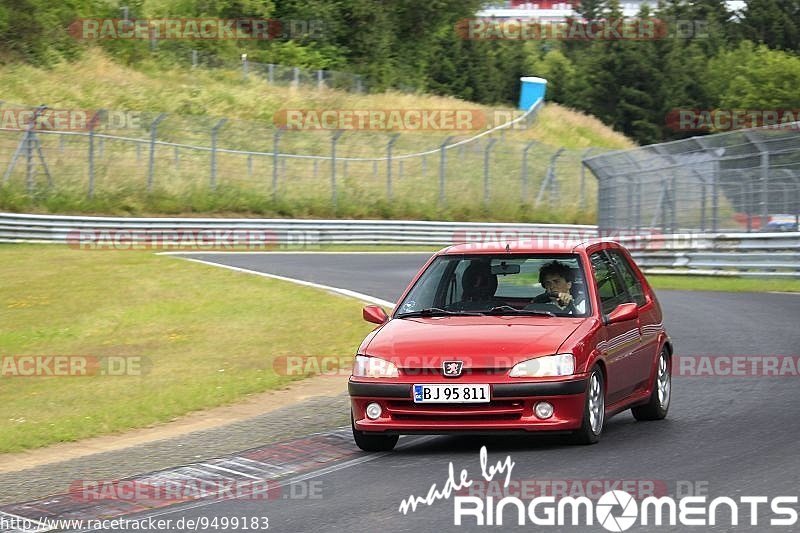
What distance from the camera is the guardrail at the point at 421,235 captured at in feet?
84.3

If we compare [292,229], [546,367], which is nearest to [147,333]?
Answer: [546,367]

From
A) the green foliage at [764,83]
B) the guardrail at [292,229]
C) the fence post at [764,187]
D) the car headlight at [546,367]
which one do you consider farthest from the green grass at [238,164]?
the green foliage at [764,83]

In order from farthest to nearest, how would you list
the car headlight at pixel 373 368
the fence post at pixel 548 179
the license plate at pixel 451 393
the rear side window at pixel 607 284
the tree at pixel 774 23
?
1. the tree at pixel 774 23
2. the fence post at pixel 548 179
3. the rear side window at pixel 607 284
4. the car headlight at pixel 373 368
5. the license plate at pixel 451 393

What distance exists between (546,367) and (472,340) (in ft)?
1.73

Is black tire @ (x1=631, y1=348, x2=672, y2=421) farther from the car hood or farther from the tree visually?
the tree

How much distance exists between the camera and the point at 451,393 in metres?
8.56

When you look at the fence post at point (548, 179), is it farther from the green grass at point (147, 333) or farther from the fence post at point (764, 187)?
the green grass at point (147, 333)

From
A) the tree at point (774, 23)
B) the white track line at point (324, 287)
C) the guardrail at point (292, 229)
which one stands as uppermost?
the tree at point (774, 23)

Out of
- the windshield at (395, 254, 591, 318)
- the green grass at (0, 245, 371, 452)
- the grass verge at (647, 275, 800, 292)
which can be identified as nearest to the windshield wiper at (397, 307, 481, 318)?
the windshield at (395, 254, 591, 318)

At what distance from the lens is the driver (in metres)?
9.41

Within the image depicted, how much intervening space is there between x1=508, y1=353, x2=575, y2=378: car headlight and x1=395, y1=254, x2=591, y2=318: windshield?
77 cm

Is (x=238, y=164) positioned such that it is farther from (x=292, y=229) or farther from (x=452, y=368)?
(x=452, y=368)

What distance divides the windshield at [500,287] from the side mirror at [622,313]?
0.18 meters

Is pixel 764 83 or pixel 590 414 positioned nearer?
pixel 590 414
